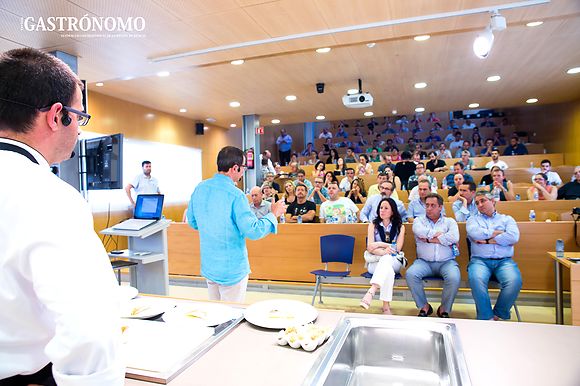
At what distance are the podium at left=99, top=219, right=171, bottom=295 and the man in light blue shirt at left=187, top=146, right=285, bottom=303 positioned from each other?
0.95 m

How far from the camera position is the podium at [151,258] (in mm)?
3252

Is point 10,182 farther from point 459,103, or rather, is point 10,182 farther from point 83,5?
point 459,103

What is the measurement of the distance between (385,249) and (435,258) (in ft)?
1.54

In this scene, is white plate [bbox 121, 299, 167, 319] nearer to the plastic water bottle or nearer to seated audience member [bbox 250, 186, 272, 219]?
the plastic water bottle

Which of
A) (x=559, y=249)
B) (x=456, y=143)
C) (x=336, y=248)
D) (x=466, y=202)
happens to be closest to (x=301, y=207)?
(x=336, y=248)

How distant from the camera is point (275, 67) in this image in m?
5.96

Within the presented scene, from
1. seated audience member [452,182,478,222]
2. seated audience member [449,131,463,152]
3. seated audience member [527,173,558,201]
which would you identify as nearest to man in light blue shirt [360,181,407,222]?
seated audience member [452,182,478,222]

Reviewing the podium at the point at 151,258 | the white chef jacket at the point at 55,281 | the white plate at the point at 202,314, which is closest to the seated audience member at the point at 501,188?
the podium at the point at 151,258

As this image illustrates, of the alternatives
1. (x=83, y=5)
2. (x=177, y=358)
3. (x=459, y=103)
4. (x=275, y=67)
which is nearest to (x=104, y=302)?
(x=177, y=358)

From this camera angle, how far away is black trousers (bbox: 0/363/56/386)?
0.70 m

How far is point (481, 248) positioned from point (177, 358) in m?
3.34

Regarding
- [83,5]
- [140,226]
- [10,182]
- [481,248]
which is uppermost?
[83,5]

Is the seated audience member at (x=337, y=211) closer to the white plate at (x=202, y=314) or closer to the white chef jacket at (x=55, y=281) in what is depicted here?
the white plate at (x=202, y=314)

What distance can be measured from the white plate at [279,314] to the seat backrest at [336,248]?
2.85m
